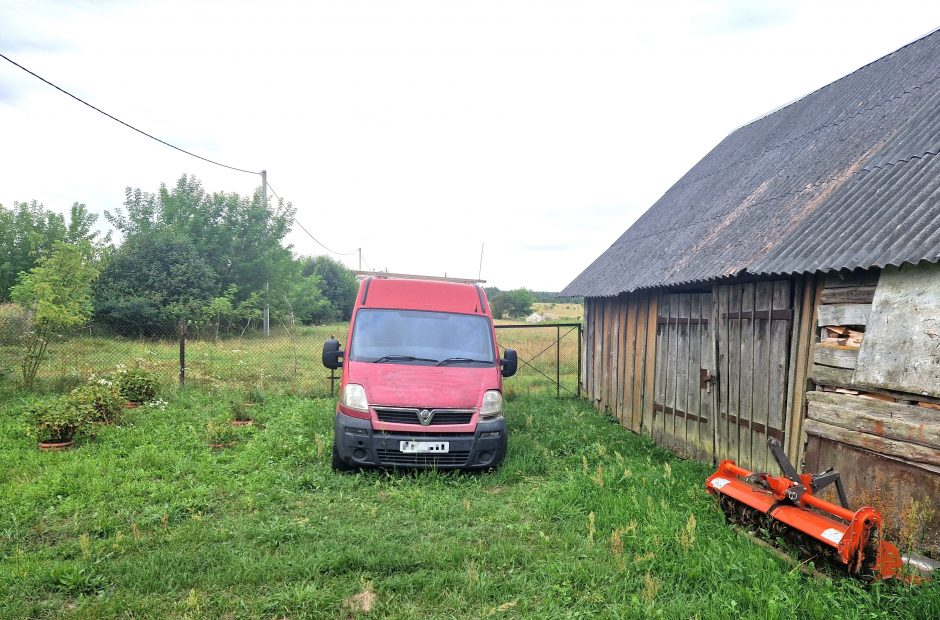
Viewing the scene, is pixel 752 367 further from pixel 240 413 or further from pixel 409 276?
pixel 240 413

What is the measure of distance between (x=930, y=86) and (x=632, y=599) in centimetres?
689

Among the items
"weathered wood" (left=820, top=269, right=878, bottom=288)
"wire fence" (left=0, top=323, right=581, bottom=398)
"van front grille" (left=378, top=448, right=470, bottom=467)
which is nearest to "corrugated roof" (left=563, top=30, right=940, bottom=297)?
"weathered wood" (left=820, top=269, right=878, bottom=288)

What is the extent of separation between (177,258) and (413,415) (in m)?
20.4

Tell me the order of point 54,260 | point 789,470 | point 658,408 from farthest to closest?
point 54,260
point 658,408
point 789,470

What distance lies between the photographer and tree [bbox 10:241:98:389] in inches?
363

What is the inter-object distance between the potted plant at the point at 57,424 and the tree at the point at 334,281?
39892 mm

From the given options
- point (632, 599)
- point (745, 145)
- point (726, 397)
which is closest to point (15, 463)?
point (632, 599)

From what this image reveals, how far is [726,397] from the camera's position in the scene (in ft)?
22.4

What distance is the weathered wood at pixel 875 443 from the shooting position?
4.08 metres

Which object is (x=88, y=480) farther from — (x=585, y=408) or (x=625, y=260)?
(x=625, y=260)

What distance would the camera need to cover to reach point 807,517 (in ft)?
12.7

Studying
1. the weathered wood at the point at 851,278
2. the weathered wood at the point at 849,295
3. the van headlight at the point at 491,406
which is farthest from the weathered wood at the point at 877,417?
the van headlight at the point at 491,406

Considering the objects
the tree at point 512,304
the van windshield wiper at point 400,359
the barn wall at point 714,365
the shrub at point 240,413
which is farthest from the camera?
the tree at point 512,304

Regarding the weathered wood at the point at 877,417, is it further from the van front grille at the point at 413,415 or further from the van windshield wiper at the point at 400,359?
the van windshield wiper at the point at 400,359
